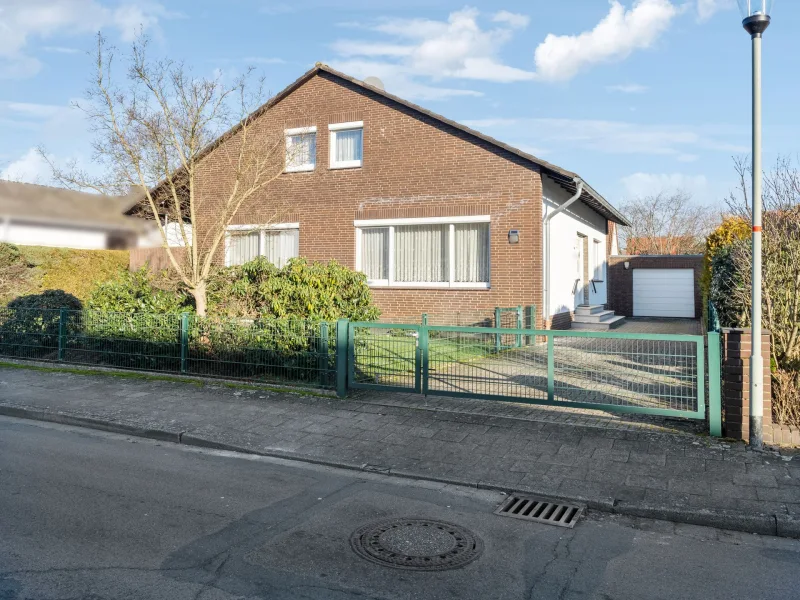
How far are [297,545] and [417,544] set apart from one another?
0.83 metres

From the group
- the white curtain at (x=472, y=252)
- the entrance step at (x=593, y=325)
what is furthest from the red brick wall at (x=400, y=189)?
the entrance step at (x=593, y=325)

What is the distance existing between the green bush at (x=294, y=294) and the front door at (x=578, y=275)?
8.77m

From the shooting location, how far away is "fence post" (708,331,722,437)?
6945 millimetres

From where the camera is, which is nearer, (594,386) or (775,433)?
(775,433)

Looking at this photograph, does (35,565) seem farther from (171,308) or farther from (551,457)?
(171,308)

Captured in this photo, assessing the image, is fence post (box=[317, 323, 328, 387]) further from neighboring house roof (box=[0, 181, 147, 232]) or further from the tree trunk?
neighboring house roof (box=[0, 181, 147, 232])

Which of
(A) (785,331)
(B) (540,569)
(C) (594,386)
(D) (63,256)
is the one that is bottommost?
(B) (540,569)

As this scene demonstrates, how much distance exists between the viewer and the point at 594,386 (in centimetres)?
776

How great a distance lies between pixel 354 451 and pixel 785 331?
16.5 feet

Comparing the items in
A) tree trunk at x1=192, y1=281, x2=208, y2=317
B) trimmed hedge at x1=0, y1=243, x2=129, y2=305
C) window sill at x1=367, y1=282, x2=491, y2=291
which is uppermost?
trimmed hedge at x1=0, y1=243, x2=129, y2=305

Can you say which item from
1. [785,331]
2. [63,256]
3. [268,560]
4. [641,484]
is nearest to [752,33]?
[785,331]

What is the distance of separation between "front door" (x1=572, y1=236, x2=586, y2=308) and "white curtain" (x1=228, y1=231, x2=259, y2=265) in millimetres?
9160

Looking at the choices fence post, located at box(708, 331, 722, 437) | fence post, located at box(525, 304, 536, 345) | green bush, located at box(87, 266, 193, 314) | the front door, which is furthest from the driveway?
green bush, located at box(87, 266, 193, 314)

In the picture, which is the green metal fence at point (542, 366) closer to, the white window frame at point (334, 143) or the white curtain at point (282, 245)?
the white window frame at point (334, 143)
